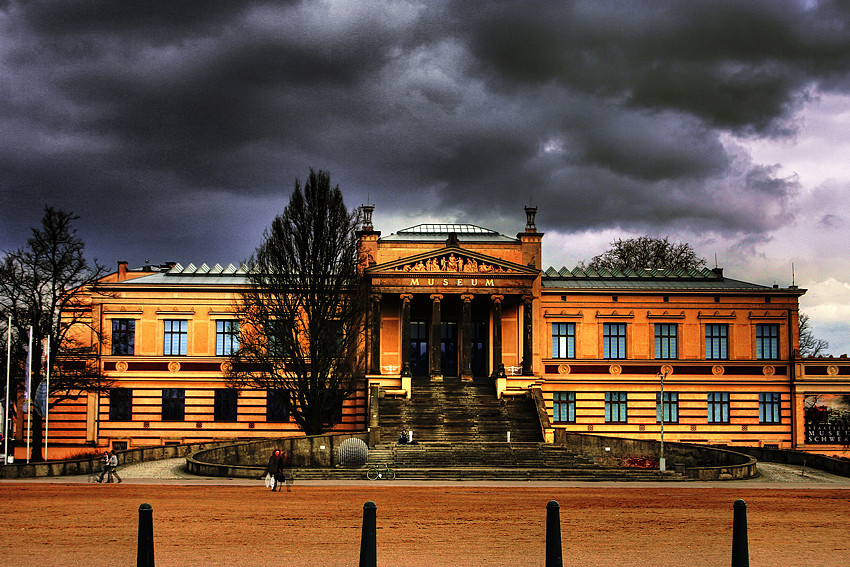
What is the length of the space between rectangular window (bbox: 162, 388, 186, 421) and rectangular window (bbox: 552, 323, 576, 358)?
83.4ft

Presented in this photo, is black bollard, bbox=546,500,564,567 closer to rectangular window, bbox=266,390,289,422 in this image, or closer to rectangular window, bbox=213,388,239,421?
rectangular window, bbox=266,390,289,422

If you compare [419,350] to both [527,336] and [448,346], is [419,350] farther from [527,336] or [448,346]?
[527,336]

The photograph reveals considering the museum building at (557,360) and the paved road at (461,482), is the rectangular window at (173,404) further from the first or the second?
the paved road at (461,482)

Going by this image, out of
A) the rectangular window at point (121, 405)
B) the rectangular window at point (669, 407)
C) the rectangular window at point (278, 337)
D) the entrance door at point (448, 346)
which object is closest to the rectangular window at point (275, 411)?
the rectangular window at point (278, 337)

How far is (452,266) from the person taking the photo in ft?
194

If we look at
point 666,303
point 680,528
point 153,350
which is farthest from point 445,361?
point 680,528

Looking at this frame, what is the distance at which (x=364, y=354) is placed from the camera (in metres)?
59.8

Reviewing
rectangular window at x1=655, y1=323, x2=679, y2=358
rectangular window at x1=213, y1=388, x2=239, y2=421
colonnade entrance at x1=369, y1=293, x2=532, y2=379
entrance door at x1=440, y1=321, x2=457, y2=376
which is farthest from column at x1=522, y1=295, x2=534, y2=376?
rectangular window at x1=213, y1=388, x2=239, y2=421

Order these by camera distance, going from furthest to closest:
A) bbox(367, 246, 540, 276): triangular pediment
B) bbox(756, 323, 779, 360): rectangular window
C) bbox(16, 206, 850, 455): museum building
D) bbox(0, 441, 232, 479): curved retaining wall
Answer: bbox(756, 323, 779, 360): rectangular window < bbox(16, 206, 850, 455): museum building < bbox(367, 246, 540, 276): triangular pediment < bbox(0, 441, 232, 479): curved retaining wall

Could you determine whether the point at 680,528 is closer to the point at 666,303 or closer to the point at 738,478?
the point at 738,478

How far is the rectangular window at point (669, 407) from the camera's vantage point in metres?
62.8

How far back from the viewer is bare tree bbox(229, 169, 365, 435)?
175 feet

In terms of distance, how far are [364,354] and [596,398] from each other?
53.4 ft

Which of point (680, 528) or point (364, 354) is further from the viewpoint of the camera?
point (364, 354)
